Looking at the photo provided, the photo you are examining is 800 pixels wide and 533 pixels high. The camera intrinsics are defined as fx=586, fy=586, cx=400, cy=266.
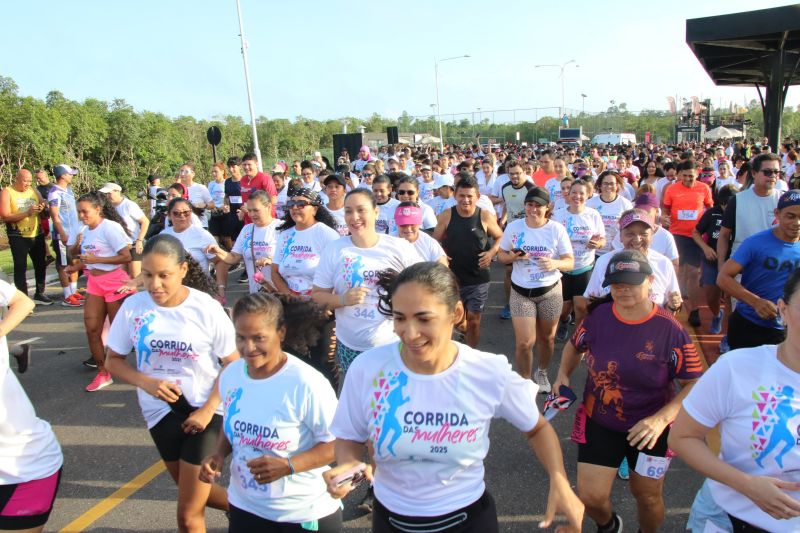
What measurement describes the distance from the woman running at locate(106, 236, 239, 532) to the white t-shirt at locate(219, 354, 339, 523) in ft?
1.87

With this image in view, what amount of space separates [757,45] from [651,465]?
19.7 meters

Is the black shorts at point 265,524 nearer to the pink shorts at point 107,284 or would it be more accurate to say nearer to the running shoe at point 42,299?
the pink shorts at point 107,284

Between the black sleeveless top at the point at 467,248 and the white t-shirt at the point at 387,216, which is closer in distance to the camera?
the black sleeveless top at the point at 467,248

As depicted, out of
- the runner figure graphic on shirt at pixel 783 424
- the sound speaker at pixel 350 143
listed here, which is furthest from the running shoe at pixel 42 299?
the sound speaker at pixel 350 143

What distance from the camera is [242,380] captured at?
2695 mm

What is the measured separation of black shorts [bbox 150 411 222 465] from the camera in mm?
3158

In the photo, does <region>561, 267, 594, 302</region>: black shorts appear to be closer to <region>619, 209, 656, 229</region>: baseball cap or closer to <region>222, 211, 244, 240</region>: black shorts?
<region>619, 209, 656, 229</region>: baseball cap

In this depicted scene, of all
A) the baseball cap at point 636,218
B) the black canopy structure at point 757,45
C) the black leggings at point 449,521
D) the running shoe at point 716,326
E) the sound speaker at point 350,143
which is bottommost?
the running shoe at point 716,326

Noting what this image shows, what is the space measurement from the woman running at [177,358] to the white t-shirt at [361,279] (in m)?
1.06

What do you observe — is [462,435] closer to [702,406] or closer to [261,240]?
[702,406]

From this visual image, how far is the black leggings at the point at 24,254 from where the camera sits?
933 centimetres

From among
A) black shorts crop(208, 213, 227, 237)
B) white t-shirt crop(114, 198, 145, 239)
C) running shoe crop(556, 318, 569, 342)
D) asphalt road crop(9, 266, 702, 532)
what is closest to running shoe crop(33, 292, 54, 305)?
white t-shirt crop(114, 198, 145, 239)

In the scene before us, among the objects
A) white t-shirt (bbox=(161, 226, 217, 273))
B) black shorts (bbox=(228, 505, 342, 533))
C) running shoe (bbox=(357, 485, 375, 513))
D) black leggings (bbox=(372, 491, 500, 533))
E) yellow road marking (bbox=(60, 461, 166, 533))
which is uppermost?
white t-shirt (bbox=(161, 226, 217, 273))

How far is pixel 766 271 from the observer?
13.7ft
